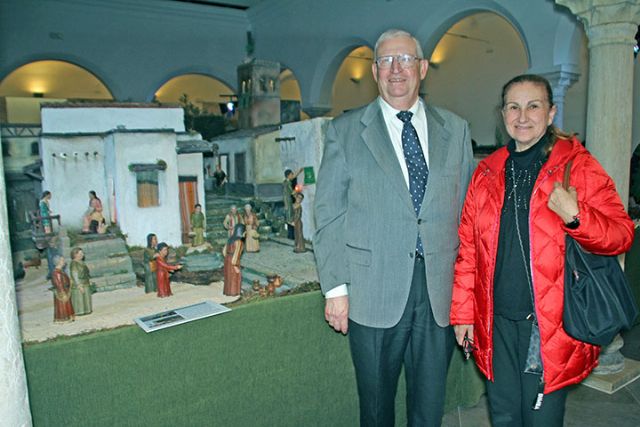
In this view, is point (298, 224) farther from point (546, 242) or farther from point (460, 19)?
point (460, 19)

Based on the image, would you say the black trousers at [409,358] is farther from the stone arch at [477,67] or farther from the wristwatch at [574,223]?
the stone arch at [477,67]

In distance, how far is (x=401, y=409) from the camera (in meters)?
3.37

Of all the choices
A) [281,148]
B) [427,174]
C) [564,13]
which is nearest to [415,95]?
[427,174]

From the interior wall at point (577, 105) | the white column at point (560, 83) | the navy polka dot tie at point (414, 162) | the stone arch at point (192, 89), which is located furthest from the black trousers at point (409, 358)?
the stone arch at point (192, 89)

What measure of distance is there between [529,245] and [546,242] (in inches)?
2.7

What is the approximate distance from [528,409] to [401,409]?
123cm

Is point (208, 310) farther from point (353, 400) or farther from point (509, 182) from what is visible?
point (509, 182)

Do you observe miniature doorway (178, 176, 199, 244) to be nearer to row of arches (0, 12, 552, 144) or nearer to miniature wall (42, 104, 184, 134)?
miniature wall (42, 104, 184, 134)

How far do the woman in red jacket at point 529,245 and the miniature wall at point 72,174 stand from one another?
2.62 metres

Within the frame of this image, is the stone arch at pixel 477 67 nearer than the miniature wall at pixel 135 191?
No

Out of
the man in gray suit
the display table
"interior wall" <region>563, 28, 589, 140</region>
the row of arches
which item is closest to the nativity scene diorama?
the display table

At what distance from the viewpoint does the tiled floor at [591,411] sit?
145 inches

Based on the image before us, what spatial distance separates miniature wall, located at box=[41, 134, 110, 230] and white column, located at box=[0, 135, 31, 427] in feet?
6.43

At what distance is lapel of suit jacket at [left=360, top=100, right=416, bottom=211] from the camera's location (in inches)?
91.7
